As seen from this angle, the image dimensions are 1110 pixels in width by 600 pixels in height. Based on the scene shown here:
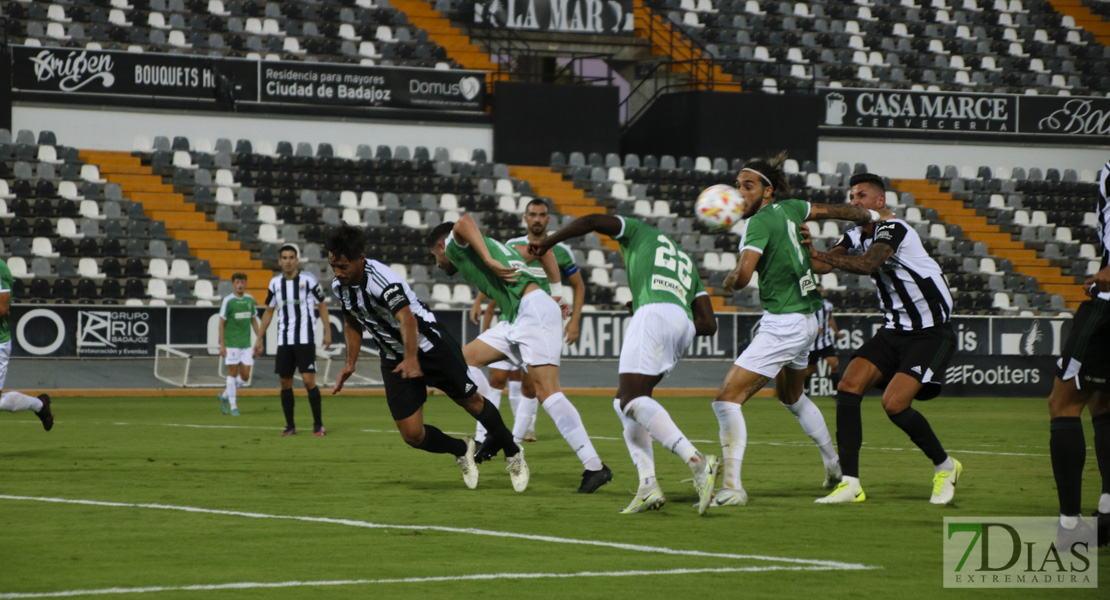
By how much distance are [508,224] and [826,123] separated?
10.5 meters

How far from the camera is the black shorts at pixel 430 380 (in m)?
9.04

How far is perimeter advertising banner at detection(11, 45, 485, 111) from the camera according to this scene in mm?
27484

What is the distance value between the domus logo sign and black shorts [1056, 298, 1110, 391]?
25.2 meters

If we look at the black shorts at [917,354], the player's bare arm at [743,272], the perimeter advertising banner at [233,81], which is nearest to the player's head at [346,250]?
the player's bare arm at [743,272]

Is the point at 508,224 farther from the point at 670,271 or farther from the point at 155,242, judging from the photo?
the point at 670,271

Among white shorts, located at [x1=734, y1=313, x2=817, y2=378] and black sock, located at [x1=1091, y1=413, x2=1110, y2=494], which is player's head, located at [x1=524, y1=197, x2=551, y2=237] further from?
black sock, located at [x1=1091, y1=413, x2=1110, y2=494]

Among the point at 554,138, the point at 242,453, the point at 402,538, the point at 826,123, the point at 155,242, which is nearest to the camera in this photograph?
the point at 402,538

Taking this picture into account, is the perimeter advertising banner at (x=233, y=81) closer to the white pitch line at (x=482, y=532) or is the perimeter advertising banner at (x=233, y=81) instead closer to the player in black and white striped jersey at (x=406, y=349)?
the player in black and white striped jersey at (x=406, y=349)

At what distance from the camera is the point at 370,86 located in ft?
98.1

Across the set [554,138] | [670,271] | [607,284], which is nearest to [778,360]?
[670,271]

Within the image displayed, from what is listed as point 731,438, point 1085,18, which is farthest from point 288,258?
point 1085,18

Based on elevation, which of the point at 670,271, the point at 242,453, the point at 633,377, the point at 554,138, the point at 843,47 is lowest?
the point at 242,453

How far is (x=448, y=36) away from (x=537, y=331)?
23610 mm

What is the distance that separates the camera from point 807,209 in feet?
27.4
